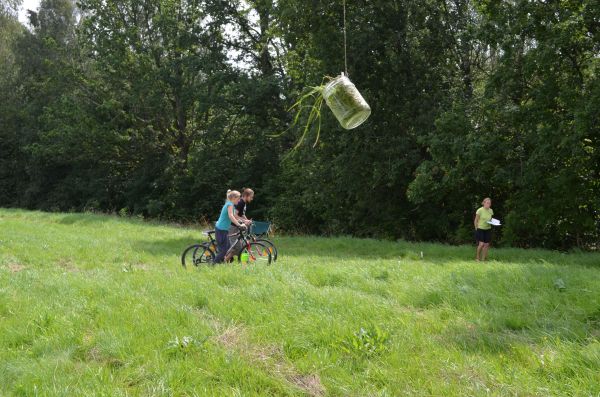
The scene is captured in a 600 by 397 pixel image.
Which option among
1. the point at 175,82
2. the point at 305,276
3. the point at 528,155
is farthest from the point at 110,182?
the point at 305,276

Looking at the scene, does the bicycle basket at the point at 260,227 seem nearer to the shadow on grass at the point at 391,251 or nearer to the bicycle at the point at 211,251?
the shadow on grass at the point at 391,251

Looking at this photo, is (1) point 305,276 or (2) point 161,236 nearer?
(1) point 305,276

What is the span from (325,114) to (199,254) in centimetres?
1074

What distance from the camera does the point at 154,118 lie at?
3155 centimetres

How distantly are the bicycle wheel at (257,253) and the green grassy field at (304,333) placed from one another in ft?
6.33

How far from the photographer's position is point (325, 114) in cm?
1952

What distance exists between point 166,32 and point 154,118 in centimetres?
525

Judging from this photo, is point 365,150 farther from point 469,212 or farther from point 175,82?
point 175,82

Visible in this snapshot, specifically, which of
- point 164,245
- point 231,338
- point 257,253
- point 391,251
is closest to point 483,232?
point 391,251

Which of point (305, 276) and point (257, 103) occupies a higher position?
point (257, 103)

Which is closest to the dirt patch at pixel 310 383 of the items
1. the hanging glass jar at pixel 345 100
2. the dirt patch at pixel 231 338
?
the dirt patch at pixel 231 338

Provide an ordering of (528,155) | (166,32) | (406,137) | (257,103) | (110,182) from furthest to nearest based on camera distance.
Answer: (110,182)
(166,32)
(257,103)
(406,137)
(528,155)

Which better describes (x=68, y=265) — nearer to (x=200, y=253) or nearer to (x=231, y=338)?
(x=200, y=253)

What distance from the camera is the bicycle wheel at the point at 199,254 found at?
10.0m
